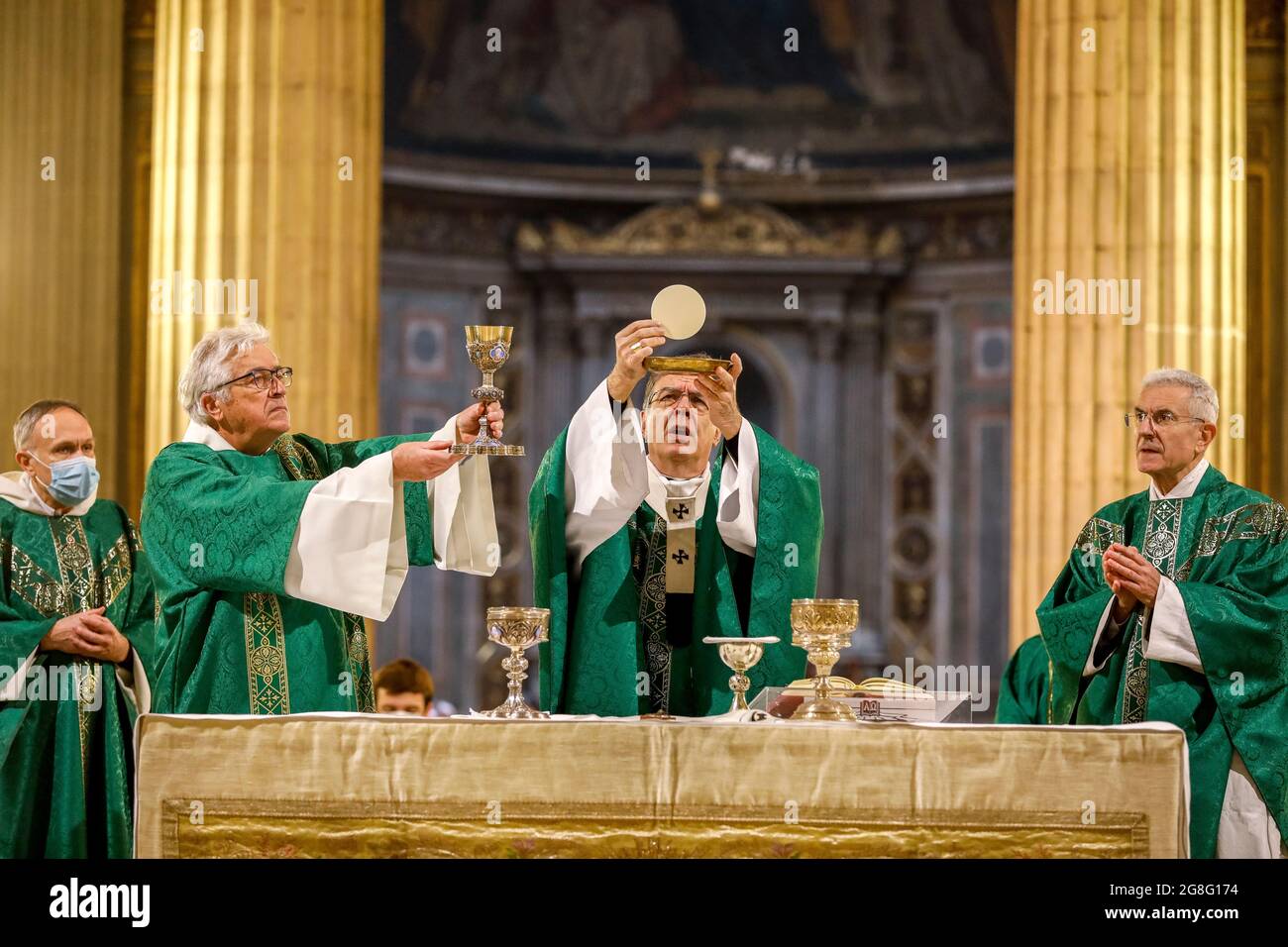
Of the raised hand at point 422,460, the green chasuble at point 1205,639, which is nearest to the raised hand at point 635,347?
the raised hand at point 422,460

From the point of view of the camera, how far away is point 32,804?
518cm

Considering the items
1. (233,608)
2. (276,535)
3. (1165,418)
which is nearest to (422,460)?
(276,535)

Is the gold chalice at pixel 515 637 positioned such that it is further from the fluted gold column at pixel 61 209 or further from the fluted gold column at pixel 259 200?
the fluted gold column at pixel 61 209

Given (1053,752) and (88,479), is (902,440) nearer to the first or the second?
(88,479)

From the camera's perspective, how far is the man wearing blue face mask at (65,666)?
514 cm

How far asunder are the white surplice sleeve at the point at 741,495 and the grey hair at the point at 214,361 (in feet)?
4.07

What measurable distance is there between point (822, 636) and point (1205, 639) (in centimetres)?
136

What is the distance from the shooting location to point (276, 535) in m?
4.05

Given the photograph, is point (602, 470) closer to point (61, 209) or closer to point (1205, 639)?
point (1205, 639)

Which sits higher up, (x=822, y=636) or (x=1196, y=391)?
(x=1196, y=391)

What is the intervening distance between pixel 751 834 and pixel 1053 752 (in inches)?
23.7

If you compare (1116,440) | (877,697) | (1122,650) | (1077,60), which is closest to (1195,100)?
(1077,60)

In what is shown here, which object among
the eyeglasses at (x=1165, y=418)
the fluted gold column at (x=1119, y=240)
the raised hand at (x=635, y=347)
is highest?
the fluted gold column at (x=1119, y=240)

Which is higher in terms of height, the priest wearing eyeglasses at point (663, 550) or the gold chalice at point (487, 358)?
the gold chalice at point (487, 358)
